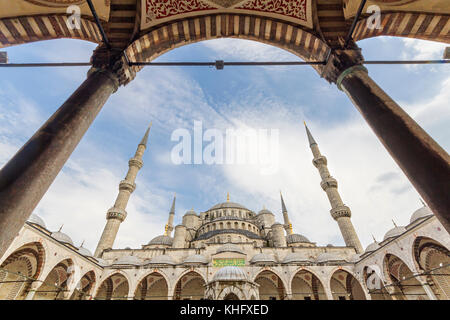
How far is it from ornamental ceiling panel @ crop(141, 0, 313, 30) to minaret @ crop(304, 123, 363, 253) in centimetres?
2316

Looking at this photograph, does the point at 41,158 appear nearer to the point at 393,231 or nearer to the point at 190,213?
the point at 393,231

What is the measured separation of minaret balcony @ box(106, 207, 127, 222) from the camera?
78.0 feet

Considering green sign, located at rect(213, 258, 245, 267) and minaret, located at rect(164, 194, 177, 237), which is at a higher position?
minaret, located at rect(164, 194, 177, 237)

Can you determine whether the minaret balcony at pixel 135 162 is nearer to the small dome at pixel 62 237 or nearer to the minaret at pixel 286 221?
the small dome at pixel 62 237

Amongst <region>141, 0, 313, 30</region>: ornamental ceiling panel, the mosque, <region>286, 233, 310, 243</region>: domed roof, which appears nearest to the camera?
<region>141, 0, 313, 30</region>: ornamental ceiling panel

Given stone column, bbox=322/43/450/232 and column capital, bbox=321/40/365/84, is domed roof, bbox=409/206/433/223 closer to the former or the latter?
column capital, bbox=321/40/365/84

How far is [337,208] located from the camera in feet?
79.7

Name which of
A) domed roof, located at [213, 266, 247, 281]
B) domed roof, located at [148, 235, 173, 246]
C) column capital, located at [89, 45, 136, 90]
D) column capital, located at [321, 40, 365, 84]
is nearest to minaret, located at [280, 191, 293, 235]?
domed roof, located at [148, 235, 173, 246]

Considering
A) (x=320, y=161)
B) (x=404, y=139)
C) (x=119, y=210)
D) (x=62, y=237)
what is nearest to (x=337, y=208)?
(x=320, y=161)

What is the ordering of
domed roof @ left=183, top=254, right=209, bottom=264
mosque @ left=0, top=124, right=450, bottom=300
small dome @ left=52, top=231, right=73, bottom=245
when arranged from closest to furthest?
1. mosque @ left=0, top=124, right=450, bottom=300
2. small dome @ left=52, top=231, right=73, bottom=245
3. domed roof @ left=183, top=254, right=209, bottom=264

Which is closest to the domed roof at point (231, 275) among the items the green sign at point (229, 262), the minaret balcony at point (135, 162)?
the green sign at point (229, 262)

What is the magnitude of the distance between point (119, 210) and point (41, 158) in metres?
23.7

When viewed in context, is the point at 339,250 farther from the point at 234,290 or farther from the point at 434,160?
the point at 434,160

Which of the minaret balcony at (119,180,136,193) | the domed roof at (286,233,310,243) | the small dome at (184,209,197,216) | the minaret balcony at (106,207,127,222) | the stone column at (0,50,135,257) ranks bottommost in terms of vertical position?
the stone column at (0,50,135,257)
